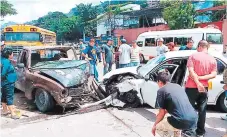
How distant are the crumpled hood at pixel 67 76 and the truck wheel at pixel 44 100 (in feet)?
1.39

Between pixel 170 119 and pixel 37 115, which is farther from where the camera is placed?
pixel 37 115

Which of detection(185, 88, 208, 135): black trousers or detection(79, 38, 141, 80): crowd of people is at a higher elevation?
detection(79, 38, 141, 80): crowd of people

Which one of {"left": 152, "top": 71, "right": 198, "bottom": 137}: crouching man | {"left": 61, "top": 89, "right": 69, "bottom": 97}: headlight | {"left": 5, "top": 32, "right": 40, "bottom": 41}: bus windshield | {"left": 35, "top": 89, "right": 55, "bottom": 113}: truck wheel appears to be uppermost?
{"left": 5, "top": 32, "right": 40, "bottom": 41}: bus windshield

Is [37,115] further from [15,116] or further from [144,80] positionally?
[144,80]

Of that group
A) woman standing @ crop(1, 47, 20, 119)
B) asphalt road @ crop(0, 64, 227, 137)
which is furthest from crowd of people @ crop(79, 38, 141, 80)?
woman standing @ crop(1, 47, 20, 119)

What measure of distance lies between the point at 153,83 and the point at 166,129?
2.58 meters

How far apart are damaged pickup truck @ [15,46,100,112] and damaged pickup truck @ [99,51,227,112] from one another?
686 millimetres

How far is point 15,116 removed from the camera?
267 inches

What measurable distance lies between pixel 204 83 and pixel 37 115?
3934mm

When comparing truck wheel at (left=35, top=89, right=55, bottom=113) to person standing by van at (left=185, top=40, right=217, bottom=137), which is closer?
person standing by van at (left=185, top=40, right=217, bottom=137)

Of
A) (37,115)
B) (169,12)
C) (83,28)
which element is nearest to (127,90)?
(37,115)

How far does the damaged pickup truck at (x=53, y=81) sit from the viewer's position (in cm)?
686

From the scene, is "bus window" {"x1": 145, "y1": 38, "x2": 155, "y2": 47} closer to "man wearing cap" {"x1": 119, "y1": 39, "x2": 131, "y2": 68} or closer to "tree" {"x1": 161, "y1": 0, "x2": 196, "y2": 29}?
"tree" {"x1": 161, "y1": 0, "x2": 196, "y2": 29}

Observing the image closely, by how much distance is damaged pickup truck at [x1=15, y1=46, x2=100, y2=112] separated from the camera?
6.86 meters
